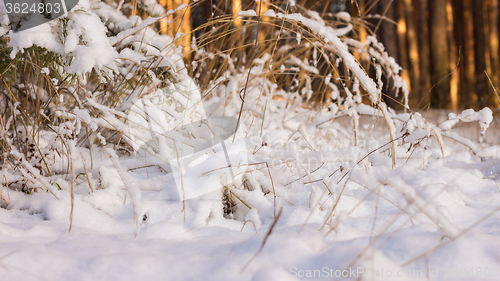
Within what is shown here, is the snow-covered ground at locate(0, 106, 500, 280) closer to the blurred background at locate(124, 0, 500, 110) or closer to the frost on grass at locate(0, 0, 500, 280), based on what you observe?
the frost on grass at locate(0, 0, 500, 280)

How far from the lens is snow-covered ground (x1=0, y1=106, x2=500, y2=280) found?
49 centimetres

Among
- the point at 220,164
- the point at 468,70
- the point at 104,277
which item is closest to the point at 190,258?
the point at 104,277

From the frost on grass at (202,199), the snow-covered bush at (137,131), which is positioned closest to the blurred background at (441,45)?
the snow-covered bush at (137,131)

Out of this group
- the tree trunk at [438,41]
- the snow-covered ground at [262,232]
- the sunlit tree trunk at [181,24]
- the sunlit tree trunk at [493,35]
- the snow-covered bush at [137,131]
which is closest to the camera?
the snow-covered ground at [262,232]

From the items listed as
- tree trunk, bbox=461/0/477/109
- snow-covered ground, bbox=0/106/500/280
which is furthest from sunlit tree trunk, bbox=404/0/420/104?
snow-covered ground, bbox=0/106/500/280

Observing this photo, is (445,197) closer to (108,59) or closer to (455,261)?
(455,261)

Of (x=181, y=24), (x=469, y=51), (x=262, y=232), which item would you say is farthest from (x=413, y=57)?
(x=262, y=232)

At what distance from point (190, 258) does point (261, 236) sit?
0.14 m

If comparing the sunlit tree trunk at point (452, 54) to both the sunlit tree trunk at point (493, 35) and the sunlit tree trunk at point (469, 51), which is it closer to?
the sunlit tree trunk at point (469, 51)

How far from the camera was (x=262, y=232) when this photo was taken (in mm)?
719

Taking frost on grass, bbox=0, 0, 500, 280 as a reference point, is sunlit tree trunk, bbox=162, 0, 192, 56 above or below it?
above

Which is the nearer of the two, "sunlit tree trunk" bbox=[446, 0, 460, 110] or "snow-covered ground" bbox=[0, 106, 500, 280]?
Answer: "snow-covered ground" bbox=[0, 106, 500, 280]

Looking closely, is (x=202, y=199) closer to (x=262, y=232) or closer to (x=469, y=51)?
(x=262, y=232)

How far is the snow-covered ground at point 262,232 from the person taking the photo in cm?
49
